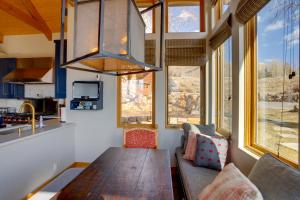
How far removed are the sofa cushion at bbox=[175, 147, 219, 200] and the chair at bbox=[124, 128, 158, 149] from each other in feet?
1.93

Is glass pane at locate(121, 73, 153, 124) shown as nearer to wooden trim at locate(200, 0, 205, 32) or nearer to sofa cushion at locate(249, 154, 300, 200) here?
wooden trim at locate(200, 0, 205, 32)

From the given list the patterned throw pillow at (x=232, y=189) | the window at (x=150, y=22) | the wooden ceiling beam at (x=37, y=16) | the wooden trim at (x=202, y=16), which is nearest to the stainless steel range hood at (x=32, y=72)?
the wooden ceiling beam at (x=37, y=16)

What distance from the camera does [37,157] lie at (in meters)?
2.78

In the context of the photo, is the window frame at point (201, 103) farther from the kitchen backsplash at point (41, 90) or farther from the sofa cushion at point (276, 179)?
the kitchen backsplash at point (41, 90)

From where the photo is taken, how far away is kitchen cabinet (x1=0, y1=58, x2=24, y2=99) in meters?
5.29

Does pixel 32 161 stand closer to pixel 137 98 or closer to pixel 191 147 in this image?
pixel 137 98

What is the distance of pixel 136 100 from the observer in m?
3.80

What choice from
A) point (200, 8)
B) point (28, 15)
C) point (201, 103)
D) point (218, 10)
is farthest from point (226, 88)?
point (28, 15)

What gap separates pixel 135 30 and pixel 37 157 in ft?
7.56

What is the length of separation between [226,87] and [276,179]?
185cm

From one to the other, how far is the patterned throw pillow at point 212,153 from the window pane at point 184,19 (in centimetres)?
216

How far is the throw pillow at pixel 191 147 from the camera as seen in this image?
2676 millimetres

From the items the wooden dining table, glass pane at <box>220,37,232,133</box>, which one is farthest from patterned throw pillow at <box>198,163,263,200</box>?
glass pane at <box>220,37,232,133</box>

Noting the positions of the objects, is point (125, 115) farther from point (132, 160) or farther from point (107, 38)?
point (107, 38)
